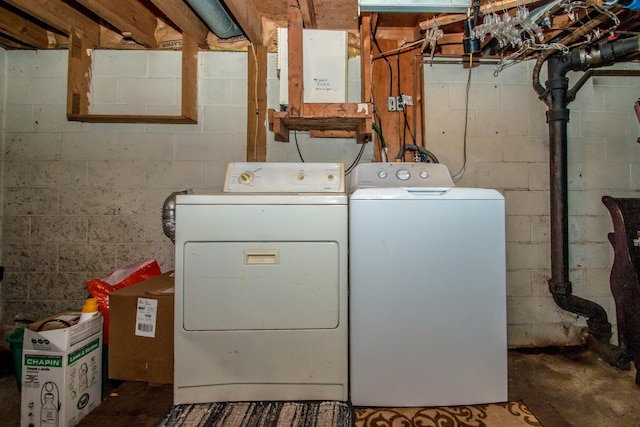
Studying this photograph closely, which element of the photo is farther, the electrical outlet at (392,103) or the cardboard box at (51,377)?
the electrical outlet at (392,103)

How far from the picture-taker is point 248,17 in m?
1.69

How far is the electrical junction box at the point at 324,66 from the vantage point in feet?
5.15

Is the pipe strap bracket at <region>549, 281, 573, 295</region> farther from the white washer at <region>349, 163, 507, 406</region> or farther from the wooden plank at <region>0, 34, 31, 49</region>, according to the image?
the wooden plank at <region>0, 34, 31, 49</region>

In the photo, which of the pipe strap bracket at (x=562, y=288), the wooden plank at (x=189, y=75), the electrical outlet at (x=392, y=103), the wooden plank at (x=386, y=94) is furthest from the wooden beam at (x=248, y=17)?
the pipe strap bracket at (x=562, y=288)

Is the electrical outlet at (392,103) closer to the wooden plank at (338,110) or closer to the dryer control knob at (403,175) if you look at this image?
the wooden plank at (338,110)

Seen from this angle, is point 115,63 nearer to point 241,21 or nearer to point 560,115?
point 241,21

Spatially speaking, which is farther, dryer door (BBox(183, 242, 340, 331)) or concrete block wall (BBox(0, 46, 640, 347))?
concrete block wall (BBox(0, 46, 640, 347))

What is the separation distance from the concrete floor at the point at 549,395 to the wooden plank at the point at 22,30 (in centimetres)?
200

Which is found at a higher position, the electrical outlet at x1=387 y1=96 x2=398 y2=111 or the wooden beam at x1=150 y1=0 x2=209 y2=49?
the wooden beam at x1=150 y1=0 x2=209 y2=49

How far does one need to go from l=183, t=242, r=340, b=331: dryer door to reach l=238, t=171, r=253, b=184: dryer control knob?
0.36 metres

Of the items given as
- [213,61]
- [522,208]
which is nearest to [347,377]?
[522,208]

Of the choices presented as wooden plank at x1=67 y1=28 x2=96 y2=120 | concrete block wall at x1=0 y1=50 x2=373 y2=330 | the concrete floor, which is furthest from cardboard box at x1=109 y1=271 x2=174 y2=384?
wooden plank at x1=67 y1=28 x2=96 y2=120

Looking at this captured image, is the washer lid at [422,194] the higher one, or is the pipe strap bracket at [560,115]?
the pipe strap bracket at [560,115]

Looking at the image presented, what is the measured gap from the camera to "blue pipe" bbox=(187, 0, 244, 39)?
1.60m
